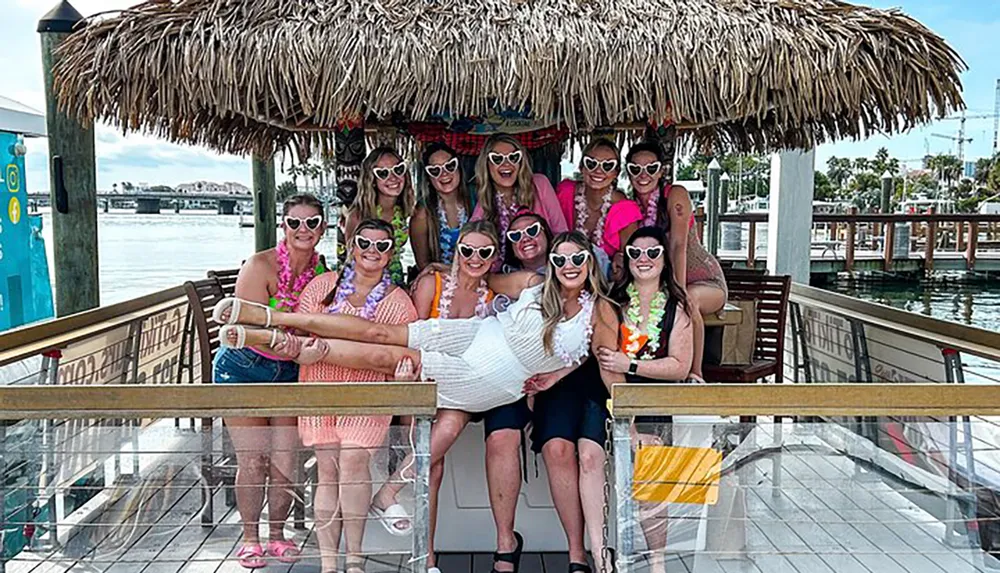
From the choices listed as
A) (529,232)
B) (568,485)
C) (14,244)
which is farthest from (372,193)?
(14,244)

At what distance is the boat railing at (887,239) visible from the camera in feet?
66.1

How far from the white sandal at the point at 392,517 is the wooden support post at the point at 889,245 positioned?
69.2ft

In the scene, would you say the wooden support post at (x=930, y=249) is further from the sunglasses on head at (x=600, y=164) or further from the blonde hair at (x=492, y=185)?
the blonde hair at (x=492, y=185)

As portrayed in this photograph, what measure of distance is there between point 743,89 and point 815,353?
6.32 feet

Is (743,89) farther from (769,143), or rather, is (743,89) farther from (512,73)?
(769,143)

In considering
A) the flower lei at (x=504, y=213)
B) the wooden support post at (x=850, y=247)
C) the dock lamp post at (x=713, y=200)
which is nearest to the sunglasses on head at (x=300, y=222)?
the flower lei at (x=504, y=213)

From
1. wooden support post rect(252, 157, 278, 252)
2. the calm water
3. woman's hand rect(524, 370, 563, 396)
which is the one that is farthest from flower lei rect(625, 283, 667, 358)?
wooden support post rect(252, 157, 278, 252)

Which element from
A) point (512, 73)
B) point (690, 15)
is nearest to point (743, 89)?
point (690, 15)

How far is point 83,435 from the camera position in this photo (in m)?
2.67

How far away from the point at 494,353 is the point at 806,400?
44.1 inches

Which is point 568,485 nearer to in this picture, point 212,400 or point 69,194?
point 212,400

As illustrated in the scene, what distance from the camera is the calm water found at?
19.7 metres

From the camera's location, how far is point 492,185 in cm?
363

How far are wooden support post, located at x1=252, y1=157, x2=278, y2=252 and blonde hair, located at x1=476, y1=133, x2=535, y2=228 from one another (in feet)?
19.1
